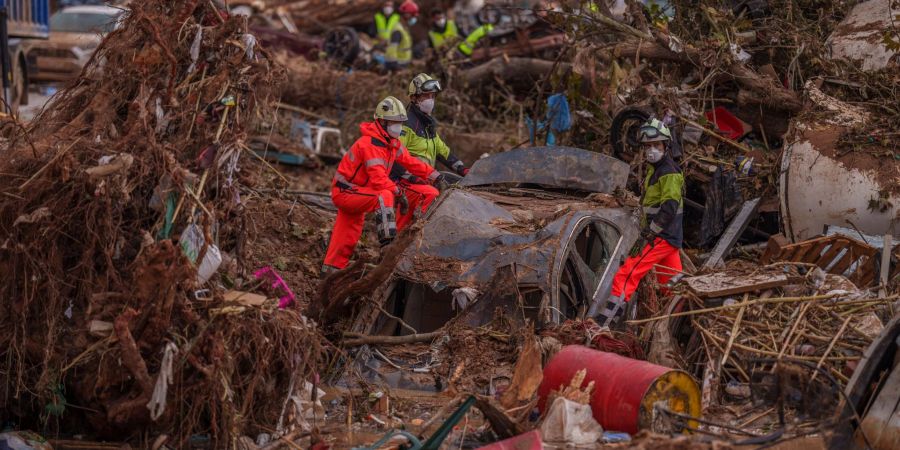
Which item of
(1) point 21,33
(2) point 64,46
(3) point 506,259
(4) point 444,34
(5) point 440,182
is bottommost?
(2) point 64,46

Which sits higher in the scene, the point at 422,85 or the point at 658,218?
the point at 422,85

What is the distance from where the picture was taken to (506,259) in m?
7.73

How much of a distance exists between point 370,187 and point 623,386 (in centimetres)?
349

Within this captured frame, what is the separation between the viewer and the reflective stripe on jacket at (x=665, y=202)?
894 centimetres

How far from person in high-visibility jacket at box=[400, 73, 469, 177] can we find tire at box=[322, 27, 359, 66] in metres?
9.83

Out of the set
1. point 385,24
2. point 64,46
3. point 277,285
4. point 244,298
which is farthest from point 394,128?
point 64,46

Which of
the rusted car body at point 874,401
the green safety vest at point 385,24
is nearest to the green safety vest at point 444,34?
the green safety vest at point 385,24

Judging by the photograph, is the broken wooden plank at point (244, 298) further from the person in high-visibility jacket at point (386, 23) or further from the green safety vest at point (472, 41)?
the person in high-visibility jacket at point (386, 23)

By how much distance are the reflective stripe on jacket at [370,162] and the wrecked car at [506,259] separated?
0.79m

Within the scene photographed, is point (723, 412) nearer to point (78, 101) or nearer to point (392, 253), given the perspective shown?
point (392, 253)

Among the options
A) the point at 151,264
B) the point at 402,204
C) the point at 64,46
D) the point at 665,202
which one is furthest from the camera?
the point at 64,46

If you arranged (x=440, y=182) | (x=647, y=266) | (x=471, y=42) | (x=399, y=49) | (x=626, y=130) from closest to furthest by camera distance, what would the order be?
(x=647, y=266)
(x=440, y=182)
(x=626, y=130)
(x=471, y=42)
(x=399, y=49)

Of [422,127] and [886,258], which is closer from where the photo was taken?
[886,258]

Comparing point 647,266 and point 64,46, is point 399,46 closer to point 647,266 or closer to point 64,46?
point 64,46
